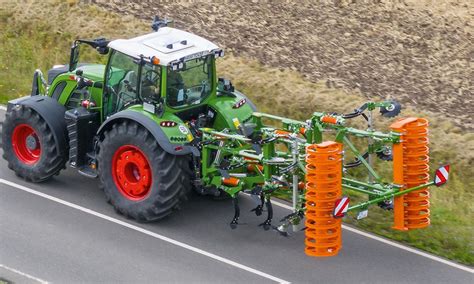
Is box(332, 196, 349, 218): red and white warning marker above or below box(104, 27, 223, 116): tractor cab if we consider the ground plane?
below

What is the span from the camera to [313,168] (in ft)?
41.8

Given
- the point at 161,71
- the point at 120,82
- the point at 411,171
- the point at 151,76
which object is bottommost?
the point at 411,171

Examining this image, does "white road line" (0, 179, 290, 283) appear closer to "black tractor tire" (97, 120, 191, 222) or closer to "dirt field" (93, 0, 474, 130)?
"black tractor tire" (97, 120, 191, 222)

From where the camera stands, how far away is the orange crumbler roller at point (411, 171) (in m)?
13.5

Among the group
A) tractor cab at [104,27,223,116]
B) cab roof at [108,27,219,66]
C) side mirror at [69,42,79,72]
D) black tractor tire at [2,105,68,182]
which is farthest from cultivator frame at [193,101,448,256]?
side mirror at [69,42,79,72]

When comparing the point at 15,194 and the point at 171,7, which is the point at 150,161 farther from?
the point at 171,7

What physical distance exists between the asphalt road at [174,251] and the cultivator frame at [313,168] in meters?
0.56

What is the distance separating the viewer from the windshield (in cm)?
1458

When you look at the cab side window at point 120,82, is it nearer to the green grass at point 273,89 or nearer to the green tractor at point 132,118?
the green tractor at point 132,118

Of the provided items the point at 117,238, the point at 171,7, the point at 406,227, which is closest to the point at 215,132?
the point at 117,238

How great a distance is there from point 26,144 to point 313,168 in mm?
5551

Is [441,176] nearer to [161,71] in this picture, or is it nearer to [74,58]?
[161,71]

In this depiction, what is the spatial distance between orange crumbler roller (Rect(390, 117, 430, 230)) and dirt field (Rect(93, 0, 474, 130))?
4.91 m

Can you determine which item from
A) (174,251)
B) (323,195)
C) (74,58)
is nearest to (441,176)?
(323,195)
